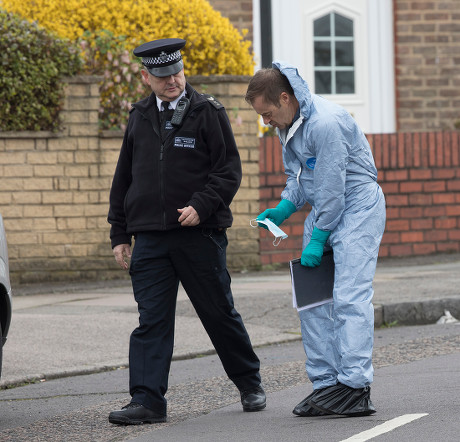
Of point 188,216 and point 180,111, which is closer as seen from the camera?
point 188,216

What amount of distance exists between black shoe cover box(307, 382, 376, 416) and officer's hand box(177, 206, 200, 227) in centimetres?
104

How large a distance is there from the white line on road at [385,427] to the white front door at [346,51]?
35.8 feet

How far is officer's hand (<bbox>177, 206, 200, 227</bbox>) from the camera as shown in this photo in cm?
532

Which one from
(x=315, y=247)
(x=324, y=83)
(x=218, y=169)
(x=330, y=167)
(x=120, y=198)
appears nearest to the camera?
(x=330, y=167)

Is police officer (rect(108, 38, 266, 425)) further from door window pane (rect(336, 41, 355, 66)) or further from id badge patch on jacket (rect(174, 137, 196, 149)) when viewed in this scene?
door window pane (rect(336, 41, 355, 66))

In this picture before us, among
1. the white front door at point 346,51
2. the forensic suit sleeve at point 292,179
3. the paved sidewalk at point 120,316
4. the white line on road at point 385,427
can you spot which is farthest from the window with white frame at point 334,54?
the white line on road at point 385,427

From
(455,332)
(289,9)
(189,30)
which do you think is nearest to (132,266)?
(455,332)

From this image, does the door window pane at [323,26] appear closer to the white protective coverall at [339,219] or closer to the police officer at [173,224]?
the police officer at [173,224]

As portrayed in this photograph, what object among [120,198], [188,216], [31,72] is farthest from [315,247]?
[31,72]

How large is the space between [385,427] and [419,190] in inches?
326

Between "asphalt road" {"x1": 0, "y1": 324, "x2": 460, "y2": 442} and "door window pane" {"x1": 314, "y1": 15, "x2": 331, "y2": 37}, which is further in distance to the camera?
"door window pane" {"x1": 314, "y1": 15, "x2": 331, "y2": 37}

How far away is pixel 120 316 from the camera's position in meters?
9.15

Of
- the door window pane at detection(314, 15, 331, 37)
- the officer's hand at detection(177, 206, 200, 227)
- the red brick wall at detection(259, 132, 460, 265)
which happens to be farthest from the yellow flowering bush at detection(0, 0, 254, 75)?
the officer's hand at detection(177, 206, 200, 227)

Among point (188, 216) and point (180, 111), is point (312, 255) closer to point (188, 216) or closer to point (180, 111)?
point (188, 216)
